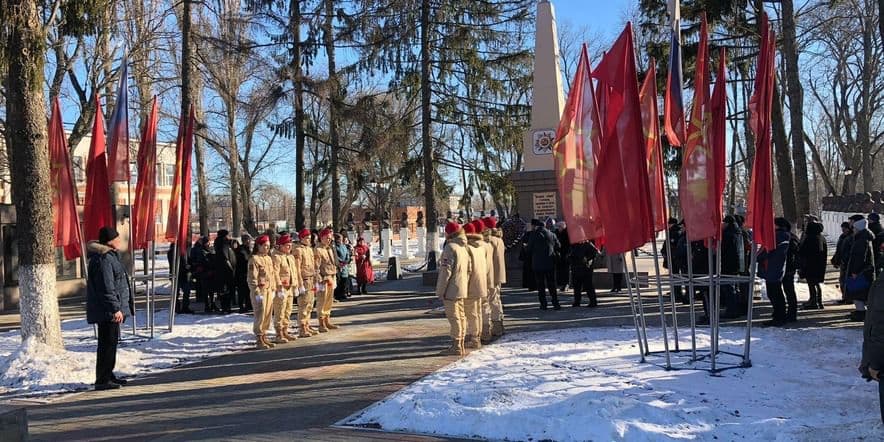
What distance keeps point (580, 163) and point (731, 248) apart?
4226 millimetres

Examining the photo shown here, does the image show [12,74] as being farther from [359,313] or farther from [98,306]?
[359,313]

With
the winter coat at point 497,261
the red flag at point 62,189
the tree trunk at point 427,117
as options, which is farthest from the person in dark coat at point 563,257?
the red flag at point 62,189

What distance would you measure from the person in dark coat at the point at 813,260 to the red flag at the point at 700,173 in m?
6.23

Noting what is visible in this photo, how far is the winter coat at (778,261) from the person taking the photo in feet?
35.3

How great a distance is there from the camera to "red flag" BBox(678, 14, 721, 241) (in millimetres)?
7566

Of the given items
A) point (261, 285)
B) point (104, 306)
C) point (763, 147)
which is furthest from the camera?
point (261, 285)

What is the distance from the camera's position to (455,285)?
9273mm

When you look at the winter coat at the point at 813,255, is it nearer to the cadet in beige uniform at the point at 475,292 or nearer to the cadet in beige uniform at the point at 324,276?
Answer: the cadet in beige uniform at the point at 475,292

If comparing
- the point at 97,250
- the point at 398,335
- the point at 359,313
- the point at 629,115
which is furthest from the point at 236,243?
the point at 629,115

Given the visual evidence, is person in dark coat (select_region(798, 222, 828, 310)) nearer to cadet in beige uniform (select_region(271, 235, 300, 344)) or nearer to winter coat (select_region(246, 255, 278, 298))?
cadet in beige uniform (select_region(271, 235, 300, 344))

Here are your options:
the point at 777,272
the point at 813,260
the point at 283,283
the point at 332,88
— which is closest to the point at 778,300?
the point at 777,272

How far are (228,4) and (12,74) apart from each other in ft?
34.0

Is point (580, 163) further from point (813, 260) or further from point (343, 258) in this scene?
point (343, 258)

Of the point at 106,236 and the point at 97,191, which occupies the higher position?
the point at 97,191
